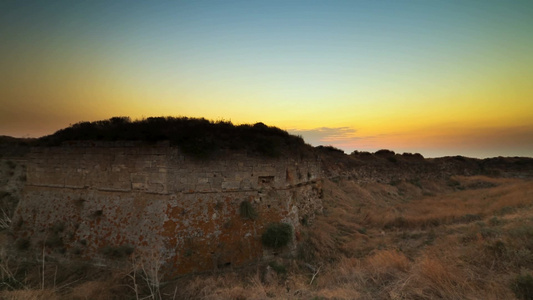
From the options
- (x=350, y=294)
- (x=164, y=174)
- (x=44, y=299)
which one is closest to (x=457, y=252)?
(x=350, y=294)

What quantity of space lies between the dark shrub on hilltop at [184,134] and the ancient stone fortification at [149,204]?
25 centimetres

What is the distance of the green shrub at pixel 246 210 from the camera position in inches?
316

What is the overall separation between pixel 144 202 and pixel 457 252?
8.55 metres

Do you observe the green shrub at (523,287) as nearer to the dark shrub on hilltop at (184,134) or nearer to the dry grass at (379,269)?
the dry grass at (379,269)

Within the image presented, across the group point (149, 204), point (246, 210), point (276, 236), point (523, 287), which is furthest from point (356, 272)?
point (149, 204)

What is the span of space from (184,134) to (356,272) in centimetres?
575

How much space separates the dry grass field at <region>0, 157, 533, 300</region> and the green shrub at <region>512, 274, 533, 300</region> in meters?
0.01

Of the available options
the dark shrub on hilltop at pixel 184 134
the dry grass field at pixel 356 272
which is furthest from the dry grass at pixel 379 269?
the dark shrub on hilltop at pixel 184 134

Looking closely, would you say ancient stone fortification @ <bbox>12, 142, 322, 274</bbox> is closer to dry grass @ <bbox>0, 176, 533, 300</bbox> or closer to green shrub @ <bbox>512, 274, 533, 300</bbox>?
dry grass @ <bbox>0, 176, 533, 300</bbox>

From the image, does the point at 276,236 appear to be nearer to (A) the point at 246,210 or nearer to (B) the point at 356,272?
(A) the point at 246,210

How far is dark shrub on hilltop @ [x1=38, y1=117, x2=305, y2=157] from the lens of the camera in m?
7.60

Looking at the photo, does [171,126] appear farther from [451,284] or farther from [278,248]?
[451,284]

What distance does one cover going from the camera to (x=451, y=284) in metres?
4.83

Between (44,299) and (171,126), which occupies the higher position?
(171,126)
